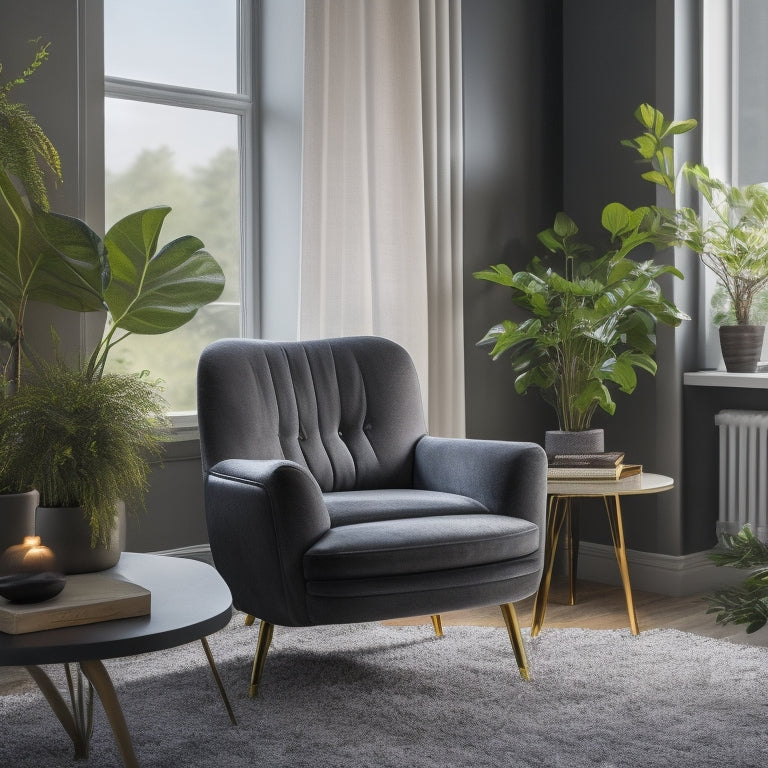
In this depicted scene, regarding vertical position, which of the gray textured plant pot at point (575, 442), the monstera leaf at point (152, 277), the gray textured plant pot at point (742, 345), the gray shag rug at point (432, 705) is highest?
the monstera leaf at point (152, 277)

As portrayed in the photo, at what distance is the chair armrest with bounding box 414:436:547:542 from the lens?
2.82m

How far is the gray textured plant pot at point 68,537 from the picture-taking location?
2.14 m

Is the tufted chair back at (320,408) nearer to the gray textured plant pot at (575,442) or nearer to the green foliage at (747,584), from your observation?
the gray textured plant pot at (575,442)

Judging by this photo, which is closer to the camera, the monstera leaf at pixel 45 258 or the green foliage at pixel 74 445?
the green foliage at pixel 74 445

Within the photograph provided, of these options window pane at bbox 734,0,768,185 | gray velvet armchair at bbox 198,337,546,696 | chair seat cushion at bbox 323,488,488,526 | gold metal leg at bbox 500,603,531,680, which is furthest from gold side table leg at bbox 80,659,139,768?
window pane at bbox 734,0,768,185

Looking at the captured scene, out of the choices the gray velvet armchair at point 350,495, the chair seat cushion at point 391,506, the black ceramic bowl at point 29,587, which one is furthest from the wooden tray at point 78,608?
the chair seat cushion at point 391,506

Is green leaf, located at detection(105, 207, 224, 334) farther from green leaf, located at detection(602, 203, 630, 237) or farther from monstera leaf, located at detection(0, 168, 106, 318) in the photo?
Answer: green leaf, located at detection(602, 203, 630, 237)

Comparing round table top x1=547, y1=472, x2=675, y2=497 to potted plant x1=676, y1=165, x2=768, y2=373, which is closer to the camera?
round table top x1=547, y1=472, x2=675, y2=497

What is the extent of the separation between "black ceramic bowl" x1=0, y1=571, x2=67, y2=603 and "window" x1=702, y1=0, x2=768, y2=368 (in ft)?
9.30

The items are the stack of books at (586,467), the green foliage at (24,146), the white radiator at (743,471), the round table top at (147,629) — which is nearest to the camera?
the round table top at (147,629)

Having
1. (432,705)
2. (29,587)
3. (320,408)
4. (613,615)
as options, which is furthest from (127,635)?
(613,615)

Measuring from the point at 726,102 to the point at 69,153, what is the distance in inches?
98.1

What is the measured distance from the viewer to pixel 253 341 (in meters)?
3.10

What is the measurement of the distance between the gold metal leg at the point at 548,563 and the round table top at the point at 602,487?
118 mm
